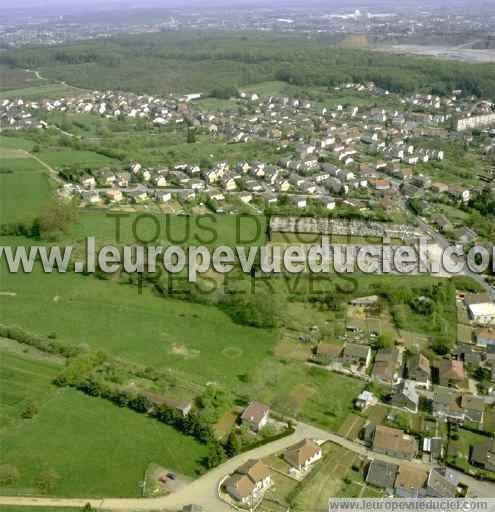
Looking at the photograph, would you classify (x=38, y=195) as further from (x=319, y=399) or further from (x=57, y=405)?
(x=319, y=399)

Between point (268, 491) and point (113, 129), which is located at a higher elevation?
point (113, 129)

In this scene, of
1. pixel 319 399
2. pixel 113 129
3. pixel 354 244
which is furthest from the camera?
pixel 113 129

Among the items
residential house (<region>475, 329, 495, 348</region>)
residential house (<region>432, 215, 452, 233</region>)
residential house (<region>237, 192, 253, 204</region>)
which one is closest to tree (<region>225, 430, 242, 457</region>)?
residential house (<region>475, 329, 495, 348</region>)

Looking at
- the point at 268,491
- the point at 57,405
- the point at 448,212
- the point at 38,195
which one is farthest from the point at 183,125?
the point at 268,491

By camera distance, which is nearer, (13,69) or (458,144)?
(458,144)

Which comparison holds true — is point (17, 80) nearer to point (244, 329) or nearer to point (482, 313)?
point (244, 329)

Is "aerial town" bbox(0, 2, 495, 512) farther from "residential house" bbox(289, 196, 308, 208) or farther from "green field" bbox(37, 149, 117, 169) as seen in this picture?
"residential house" bbox(289, 196, 308, 208)

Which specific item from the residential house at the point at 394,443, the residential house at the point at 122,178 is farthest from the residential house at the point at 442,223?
the residential house at the point at 122,178
